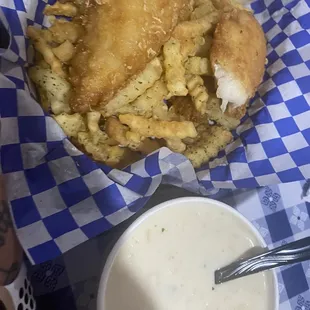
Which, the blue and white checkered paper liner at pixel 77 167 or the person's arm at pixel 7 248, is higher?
the blue and white checkered paper liner at pixel 77 167

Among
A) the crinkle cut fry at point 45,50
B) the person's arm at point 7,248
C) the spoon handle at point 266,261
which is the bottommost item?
the spoon handle at point 266,261

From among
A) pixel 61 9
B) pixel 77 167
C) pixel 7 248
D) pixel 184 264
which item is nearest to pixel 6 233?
pixel 7 248

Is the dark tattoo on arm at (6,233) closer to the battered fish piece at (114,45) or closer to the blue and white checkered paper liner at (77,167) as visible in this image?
the blue and white checkered paper liner at (77,167)

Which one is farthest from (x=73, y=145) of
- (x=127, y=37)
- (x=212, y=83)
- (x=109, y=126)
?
(x=212, y=83)

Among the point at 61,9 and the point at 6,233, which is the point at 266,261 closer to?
the point at 6,233

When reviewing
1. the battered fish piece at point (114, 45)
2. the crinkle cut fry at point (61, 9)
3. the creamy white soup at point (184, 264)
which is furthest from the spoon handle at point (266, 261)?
the crinkle cut fry at point (61, 9)

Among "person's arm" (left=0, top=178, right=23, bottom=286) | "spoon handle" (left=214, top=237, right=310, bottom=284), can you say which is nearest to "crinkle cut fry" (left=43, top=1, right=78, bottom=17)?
"person's arm" (left=0, top=178, right=23, bottom=286)

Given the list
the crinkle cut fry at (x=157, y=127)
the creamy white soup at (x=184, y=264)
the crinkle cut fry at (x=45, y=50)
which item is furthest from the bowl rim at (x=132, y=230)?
the crinkle cut fry at (x=45, y=50)

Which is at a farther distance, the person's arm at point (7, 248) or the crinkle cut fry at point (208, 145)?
the crinkle cut fry at point (208, 145)
